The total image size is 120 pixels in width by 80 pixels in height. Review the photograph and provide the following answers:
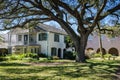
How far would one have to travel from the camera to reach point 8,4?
24.8 m

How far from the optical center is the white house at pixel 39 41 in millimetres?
54750

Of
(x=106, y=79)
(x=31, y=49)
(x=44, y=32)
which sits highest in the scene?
(x=44, y=32)

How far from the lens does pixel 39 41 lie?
182 feet

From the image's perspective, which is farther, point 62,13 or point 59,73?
point 62,13

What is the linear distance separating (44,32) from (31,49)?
15.0 feet

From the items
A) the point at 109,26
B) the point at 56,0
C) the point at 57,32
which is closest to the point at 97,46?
the point at 57,32

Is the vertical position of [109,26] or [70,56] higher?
[109,26]

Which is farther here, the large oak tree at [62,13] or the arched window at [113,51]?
the arched window at [113,51]

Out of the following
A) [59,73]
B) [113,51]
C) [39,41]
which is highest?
[39,41]

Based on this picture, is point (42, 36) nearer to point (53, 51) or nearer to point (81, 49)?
point (53, 51)

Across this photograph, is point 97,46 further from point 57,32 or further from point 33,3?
point 33,3

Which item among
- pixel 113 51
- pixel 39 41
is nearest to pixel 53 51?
pixel 39 41


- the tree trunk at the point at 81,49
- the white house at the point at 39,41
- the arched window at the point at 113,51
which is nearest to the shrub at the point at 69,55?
the white house at the point at 39,41

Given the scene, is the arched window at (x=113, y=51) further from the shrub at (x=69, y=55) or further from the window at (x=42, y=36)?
the window at (x=42, y=36)
